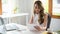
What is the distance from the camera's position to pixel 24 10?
380 cm

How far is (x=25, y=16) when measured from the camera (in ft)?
12.0

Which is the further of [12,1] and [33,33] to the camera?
[12,1]

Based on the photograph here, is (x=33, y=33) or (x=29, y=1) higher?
(x=29, y=1)

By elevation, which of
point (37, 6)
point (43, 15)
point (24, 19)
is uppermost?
point (37, 6)

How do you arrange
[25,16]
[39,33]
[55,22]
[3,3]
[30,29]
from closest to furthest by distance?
[39,33], [30,29], [55,22], [3,3], [25,16]

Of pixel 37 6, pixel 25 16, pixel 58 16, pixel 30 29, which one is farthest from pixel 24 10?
pixel 30 29

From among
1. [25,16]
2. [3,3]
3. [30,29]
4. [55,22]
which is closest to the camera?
[30,29]

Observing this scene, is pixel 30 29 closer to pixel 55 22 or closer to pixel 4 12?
pixel 55 22

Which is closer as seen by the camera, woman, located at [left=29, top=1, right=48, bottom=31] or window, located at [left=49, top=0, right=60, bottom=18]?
woman, located at [left=29, top=1, right=48, bottom=31]

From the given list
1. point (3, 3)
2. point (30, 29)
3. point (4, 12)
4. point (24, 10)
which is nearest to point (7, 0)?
point (3, 3)

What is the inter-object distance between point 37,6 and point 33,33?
727mm

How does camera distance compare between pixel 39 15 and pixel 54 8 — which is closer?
pixel 39 15

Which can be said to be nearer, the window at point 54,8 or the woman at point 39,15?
the woman at point 39,15

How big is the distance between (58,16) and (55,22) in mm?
582
